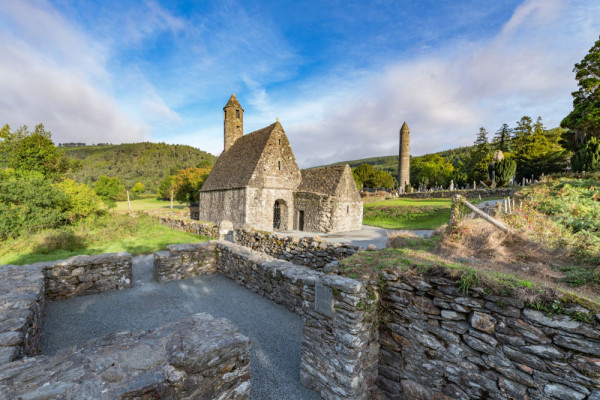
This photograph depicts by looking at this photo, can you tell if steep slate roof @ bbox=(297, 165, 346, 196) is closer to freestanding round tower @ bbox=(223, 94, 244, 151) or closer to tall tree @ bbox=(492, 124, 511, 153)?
freestanding round tower @ bbox=(223, 94, 244, 151)

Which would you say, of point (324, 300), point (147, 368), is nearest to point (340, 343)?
point (324, 300)

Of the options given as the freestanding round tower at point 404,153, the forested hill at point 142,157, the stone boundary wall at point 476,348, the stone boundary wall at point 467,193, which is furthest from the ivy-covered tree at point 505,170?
the forested hill at point 142,157

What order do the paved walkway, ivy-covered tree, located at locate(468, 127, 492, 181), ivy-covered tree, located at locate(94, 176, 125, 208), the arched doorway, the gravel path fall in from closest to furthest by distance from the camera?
the gravel path, the paved walkway, the arched doorway, ivy-covered tree, located at locate(94, 176, 125, 208), ivy-covered tree, located at locate(468, 127, 492, 181)

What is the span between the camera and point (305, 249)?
30.5ft

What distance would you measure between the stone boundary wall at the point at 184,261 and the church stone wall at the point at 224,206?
983cm

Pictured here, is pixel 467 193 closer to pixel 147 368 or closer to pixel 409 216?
pixel 409 216

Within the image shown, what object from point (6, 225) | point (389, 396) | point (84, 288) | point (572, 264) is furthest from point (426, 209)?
point (6, 225)

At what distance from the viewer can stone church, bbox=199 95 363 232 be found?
63.8 ft

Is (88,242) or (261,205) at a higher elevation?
(261,205)

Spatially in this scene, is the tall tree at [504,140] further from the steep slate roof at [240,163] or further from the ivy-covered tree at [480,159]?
the steep slate roof at [240,163]

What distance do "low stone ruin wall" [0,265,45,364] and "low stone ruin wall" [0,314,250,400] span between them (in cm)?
114

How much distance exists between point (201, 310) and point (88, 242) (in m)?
10.4

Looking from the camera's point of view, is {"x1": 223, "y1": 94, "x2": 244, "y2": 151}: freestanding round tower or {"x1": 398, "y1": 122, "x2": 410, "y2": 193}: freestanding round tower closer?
{"x1": 223, "y1": 94, "x2": 244, "y2": 151}: freestanding round tower

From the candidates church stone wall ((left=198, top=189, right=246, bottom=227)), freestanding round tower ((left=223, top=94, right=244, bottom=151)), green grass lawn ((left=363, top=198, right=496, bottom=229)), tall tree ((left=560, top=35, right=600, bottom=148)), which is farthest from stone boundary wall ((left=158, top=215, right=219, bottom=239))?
tall tree ((left=560, top=35, right=600, bottom=148))
